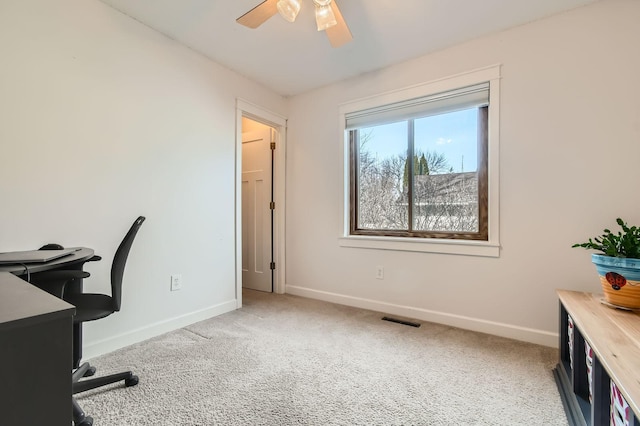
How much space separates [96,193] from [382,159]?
7.99 ft

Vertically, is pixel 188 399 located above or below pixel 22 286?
below

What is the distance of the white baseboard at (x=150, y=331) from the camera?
6.29 ft

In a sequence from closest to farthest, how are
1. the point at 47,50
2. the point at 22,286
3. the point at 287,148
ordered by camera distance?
the point at 22,286, the point at 47,50, the point at 287,148

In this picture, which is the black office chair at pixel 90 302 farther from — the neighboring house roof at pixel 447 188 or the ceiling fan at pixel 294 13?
the neighboring house roof at pixel 447 188

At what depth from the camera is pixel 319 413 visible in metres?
1.39

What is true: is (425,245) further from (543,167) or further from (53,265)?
(53,265)

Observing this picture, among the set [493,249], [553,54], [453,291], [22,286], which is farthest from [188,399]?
[553,54]

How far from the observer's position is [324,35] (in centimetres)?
233

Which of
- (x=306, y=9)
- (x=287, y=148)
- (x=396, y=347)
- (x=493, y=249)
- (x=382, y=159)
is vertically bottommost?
(x=396, y=347)

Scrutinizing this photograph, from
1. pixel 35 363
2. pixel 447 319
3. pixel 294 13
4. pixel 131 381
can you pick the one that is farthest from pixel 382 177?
pixel 35 363

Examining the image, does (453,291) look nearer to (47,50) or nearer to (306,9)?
(306,9)

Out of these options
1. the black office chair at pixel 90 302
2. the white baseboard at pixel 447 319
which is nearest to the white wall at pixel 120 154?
the black office chair at pixel 90 302

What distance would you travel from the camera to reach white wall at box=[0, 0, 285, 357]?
1.68 meters

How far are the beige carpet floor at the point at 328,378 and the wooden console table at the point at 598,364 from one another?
12cm
